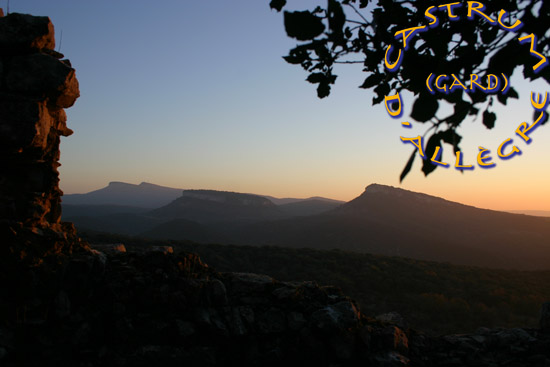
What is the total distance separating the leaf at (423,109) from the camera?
5.39 feet

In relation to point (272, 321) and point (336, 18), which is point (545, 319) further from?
point (336, 18)

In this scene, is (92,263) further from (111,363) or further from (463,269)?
(463,269)

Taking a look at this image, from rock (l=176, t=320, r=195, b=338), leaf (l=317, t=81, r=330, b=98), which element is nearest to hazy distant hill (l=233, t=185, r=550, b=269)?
rock (l=176, t=320, r=195, b=338)

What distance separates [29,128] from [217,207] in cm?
11251

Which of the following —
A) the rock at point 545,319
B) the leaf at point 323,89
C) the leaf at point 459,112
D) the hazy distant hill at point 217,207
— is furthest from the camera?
the hazy distant hill at point 217,207

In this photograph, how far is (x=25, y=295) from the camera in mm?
5512

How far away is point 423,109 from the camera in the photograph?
5.45ft

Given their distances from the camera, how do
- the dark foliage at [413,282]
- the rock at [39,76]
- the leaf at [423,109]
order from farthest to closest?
the dark foliage at [413,282]
the rock at [39,76]
the leaf at [423,109]

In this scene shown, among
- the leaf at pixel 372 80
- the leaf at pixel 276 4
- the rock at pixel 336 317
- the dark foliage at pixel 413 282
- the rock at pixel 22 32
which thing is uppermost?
the rock at pixel 22 32

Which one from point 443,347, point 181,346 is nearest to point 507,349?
point 443,347

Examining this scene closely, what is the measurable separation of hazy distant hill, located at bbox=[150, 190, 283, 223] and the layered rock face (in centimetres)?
9841

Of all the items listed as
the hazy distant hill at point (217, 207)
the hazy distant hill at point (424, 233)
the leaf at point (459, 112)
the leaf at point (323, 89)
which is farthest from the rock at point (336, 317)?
the hazy distant hill at point (217, 207)

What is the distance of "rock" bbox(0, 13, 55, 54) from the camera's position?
6.10 m

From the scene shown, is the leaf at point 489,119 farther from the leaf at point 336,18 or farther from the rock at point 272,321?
the rock at point 272,321
